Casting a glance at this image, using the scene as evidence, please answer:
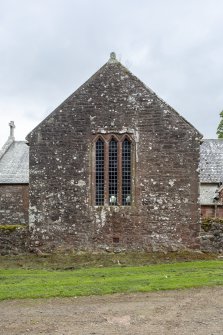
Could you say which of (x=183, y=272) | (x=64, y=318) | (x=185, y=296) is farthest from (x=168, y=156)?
(x=64, y=318)

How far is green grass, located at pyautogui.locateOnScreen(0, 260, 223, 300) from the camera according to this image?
15.4 m

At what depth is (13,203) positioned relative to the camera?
119 feet

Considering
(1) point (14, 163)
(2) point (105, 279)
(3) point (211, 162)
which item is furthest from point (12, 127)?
(2) point (105, 279)

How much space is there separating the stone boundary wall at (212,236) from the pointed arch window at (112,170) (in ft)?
13.1

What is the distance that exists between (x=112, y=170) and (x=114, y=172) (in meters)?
0.15

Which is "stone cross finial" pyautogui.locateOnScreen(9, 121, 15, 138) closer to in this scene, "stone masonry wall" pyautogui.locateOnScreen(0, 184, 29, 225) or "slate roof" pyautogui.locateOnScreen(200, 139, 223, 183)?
"stone masonry wall" pyautogui.locateOnScreen(0, 184, 29, 225)

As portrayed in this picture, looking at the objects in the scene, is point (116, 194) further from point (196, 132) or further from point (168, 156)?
point (196, 132)

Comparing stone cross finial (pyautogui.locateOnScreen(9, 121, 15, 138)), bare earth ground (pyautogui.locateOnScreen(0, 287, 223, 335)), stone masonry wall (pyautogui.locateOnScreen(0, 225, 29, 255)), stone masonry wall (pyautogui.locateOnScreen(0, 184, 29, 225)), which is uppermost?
stone cross finial (pyautogui.locateOnScreen(9, 121, 15, 138))

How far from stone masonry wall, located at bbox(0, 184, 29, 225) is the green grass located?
45.8 ft

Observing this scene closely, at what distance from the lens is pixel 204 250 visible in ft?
79.8

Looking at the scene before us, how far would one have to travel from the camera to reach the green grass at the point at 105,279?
50.5 feet

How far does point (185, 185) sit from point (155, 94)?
490 cm

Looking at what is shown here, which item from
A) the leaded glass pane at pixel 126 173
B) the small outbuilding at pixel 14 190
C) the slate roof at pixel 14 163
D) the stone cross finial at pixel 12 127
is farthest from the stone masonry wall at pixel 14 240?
the stone cross finial at pixel 12 127

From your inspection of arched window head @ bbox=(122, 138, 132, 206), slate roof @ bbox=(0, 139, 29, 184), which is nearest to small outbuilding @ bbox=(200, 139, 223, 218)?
arched window head @ bbox=(122, 138, 132, 206)
